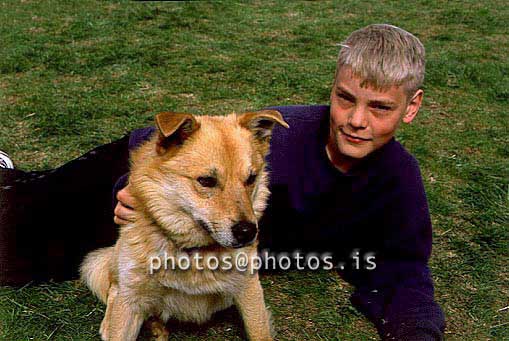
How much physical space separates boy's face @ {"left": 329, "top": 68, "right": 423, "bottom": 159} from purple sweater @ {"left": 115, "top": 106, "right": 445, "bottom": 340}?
0.20 m

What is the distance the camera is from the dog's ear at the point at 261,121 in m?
2.79

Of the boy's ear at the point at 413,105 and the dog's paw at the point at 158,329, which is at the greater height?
the boy's ear at the point at 413,105

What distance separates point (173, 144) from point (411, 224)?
157cm

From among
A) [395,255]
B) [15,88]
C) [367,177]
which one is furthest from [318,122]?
[15,88]

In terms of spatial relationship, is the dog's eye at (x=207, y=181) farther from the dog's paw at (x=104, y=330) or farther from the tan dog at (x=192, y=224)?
the dog's paw at (x=104, y=330)

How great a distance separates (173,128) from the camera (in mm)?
2488

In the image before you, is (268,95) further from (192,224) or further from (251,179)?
(192,224)

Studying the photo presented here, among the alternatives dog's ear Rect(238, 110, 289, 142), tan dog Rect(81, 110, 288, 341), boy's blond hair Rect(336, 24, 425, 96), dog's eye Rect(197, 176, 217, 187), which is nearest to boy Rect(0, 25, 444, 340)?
boy's blond hair Rect(336, 24, 425, 96)

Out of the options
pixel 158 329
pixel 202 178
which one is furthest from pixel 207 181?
pixel 158 329

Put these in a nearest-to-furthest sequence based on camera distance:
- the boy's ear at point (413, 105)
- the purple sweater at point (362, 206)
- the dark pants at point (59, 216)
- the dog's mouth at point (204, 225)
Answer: the dog's mouth at point (204, 225)
the boy's ear at point (413, 105)
the purple sweater at point (362, 206)
the dark pants at point (59, 216)

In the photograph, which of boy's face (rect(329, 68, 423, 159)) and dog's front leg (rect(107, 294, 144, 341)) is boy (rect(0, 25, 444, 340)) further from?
dog's front leg (rect(107, 294, 144, 341))

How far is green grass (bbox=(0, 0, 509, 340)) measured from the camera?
10.6 ft

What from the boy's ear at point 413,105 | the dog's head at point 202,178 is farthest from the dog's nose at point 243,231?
the boy's ear at point 413,105

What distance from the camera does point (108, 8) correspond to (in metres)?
8.81
